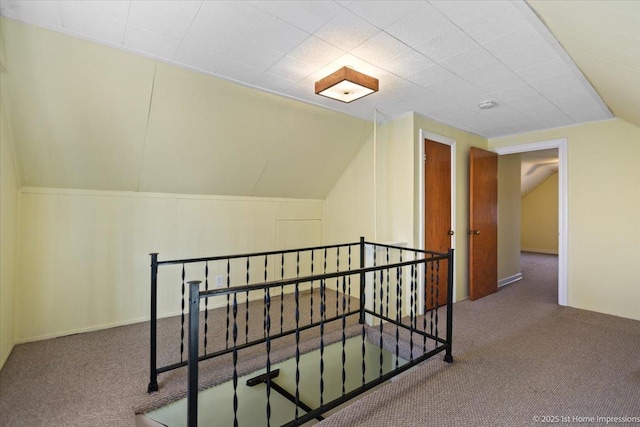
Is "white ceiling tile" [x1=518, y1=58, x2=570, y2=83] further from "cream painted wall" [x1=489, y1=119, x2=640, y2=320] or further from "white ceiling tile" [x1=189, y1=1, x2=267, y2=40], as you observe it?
"white ceiling tile" [x1=189, y1=1, x2=267, y2=40]

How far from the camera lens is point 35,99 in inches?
87.0

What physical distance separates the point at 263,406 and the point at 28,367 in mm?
1833

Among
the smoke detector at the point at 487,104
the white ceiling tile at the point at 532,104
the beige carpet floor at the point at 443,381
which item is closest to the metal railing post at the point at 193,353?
the beige carpet floor at the point at 443,381

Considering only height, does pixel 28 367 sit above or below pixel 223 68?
below

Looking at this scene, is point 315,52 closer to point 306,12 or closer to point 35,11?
point 306,12

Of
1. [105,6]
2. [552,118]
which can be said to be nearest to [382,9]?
[105,6]

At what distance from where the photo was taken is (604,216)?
3.52 metres

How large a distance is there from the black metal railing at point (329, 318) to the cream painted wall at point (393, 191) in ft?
1.04

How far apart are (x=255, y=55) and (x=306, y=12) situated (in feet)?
2.06

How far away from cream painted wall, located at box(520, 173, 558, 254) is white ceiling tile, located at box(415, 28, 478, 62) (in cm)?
805

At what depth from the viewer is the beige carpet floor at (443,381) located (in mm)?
1779

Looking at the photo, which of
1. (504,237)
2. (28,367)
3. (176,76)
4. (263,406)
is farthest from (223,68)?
(504,237)

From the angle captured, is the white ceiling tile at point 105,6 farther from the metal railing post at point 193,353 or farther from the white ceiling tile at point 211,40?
the metal railing post at point 193,353

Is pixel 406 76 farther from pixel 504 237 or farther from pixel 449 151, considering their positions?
pixel 504 237
